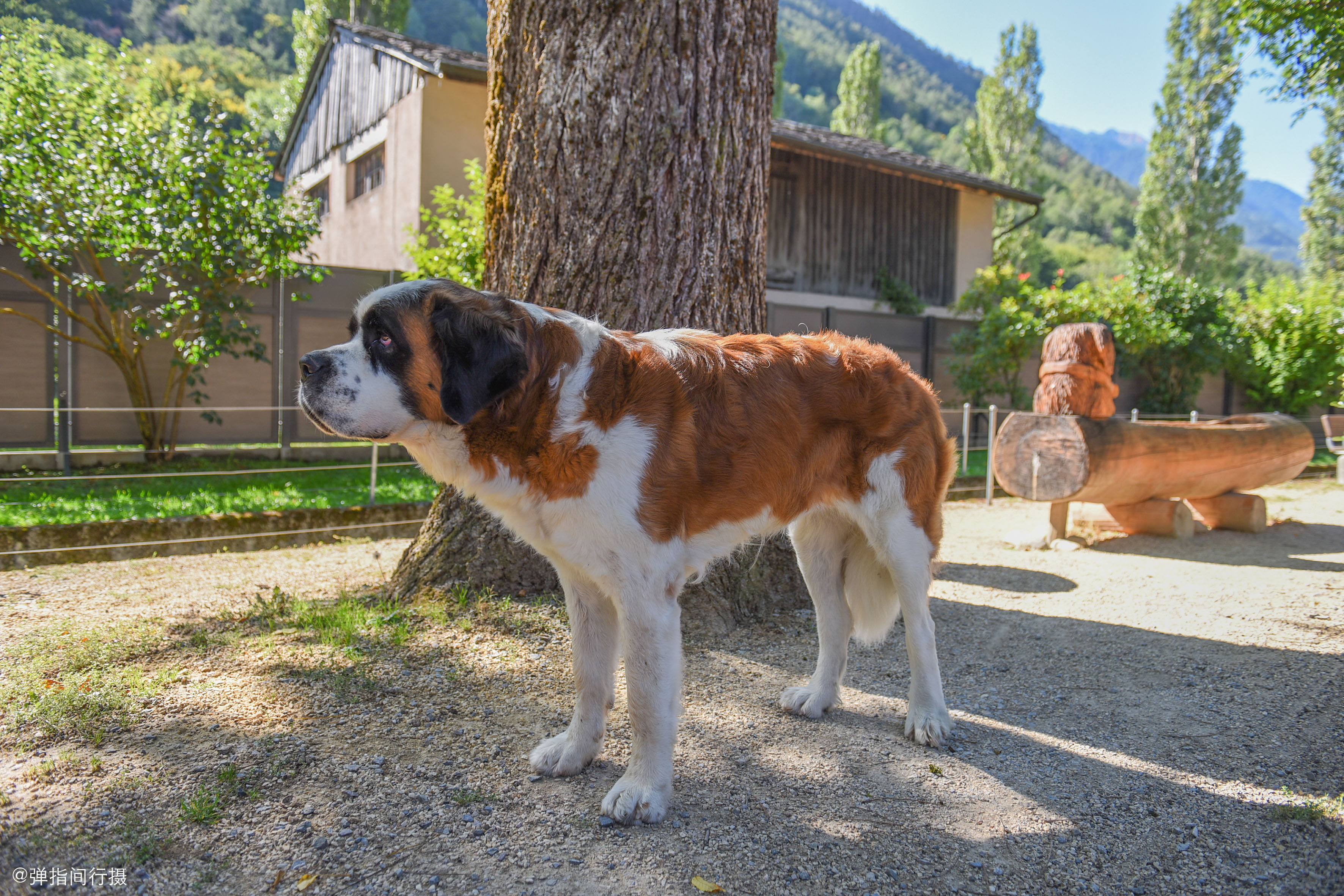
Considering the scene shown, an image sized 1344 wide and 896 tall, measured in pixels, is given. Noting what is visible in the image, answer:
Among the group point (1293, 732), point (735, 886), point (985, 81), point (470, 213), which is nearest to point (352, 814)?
point (735, 886)

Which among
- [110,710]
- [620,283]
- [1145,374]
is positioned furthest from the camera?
[1145,374]

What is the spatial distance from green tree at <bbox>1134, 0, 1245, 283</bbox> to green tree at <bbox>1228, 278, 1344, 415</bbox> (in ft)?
73.9

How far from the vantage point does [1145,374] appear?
1741 centimetres

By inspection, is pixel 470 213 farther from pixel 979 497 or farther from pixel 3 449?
pixel 979 497

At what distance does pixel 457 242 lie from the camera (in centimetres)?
1007

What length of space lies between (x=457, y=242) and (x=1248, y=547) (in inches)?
365

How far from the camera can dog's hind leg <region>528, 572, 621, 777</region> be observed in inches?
109

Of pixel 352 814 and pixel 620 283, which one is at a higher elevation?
pixel 620 283

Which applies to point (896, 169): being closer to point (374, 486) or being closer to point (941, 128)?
point (374, 486)

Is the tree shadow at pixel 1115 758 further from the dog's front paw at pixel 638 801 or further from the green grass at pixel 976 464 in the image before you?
the green grass at pixel 976 464

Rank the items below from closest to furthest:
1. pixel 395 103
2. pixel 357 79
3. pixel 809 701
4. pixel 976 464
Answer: pixel 809 701, pixel 976 464, pixel 395 103, pixel 357 79

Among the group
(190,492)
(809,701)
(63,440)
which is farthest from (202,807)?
(63,440)

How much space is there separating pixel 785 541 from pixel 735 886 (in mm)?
2672

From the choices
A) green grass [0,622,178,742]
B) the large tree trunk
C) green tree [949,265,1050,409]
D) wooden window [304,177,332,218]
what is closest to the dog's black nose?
green grass [0,622,178,742]
